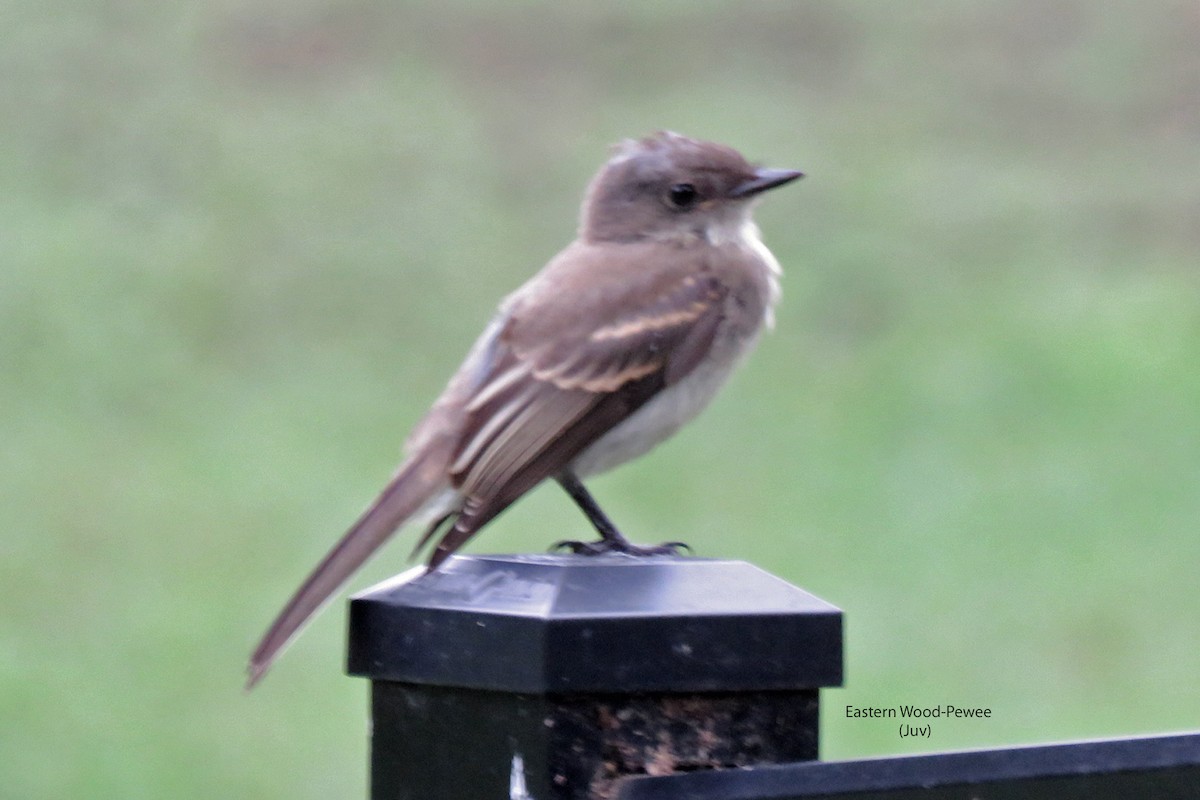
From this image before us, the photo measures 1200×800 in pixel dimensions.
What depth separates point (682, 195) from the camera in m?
4.88

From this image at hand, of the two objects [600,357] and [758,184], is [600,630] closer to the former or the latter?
[600,357]

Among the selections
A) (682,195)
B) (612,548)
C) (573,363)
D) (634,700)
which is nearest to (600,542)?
(612,548)

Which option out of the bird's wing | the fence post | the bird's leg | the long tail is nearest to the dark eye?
the bird's wing

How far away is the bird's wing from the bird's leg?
0.10 m

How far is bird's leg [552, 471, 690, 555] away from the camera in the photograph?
3503 mm

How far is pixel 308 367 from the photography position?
40.1ft

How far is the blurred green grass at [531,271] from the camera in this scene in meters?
8.28

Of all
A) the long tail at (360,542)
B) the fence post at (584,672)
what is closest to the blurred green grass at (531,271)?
the long tail at (360,542)

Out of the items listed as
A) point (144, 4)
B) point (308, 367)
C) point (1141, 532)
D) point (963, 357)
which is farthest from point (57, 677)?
point (144, 4)

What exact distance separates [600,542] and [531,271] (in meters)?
9.76

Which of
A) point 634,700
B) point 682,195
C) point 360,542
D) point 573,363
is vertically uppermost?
point 682,195

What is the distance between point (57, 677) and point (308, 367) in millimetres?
4152

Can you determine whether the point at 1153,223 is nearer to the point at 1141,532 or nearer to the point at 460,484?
the point at 1141,532

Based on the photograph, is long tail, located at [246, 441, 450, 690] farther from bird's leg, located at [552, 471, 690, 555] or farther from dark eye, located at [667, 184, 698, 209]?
dark eye, located at [667, 184, 698, 209]
